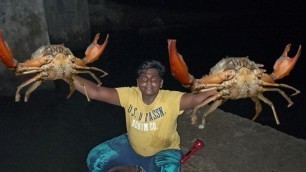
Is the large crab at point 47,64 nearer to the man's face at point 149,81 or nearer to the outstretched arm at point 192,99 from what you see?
the man's face at point 149,81

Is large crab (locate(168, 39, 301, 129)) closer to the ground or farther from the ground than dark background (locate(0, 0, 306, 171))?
farther from the ground

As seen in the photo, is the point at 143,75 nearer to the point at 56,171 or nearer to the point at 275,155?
the point at 275,155

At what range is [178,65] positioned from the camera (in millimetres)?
3217

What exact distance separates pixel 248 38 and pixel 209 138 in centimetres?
1314

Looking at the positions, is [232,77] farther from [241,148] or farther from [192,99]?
[241,148]

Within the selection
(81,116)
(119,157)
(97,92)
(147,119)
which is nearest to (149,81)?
(147,119)

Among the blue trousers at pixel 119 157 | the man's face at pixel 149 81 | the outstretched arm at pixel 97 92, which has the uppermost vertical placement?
the man's face at pixel 149 81

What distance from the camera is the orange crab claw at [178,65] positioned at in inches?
123

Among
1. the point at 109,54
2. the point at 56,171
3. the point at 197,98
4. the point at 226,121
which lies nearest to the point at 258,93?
the point at 197,98

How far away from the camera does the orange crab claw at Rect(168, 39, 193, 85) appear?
3.13 metres

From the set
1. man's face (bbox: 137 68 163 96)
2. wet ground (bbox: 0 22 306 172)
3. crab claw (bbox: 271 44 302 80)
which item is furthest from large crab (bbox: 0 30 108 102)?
wet ground (bbox: 0 22 306 172)

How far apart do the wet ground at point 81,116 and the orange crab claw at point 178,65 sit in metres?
4.29

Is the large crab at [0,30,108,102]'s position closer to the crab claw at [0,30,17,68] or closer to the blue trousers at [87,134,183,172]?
the crab claw at [0,30,17,68]

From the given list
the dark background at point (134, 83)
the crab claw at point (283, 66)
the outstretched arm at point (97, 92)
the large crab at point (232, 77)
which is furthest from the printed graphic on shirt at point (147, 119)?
the dark background at point (134, 83)
